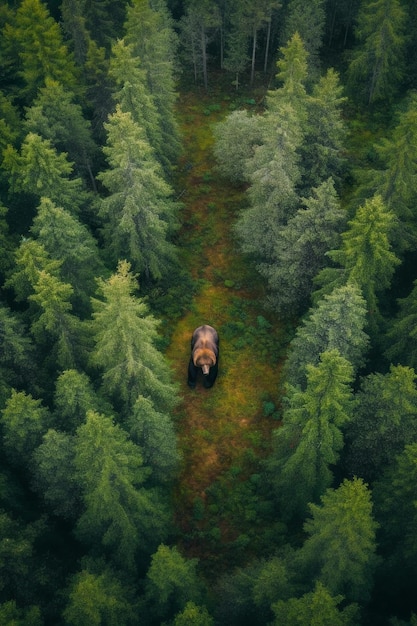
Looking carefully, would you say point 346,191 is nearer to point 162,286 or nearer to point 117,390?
point 162,286

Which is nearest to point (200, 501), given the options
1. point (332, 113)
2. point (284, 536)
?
point (284, 536)

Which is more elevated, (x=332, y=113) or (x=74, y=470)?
(x=332, y=113)

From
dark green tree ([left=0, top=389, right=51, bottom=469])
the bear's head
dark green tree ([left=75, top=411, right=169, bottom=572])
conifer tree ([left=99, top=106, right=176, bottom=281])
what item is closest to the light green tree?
dark green tree ([left=75, top=411, right=169, bottom=572])

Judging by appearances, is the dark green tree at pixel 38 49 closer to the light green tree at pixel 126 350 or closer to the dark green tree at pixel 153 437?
the light green tree at pixel 126 350

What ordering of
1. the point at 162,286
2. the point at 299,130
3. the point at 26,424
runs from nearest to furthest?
1. the point at 26,424
2. the point at 299,130
3. the point at 162,286

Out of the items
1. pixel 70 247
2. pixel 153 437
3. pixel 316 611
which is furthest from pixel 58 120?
pixel 316 611

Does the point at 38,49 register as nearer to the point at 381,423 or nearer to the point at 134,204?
the point at 134,204

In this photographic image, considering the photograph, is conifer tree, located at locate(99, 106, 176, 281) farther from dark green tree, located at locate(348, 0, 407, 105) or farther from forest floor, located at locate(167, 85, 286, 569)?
dark green tree, located at locate(348, 0, 407, 105)
